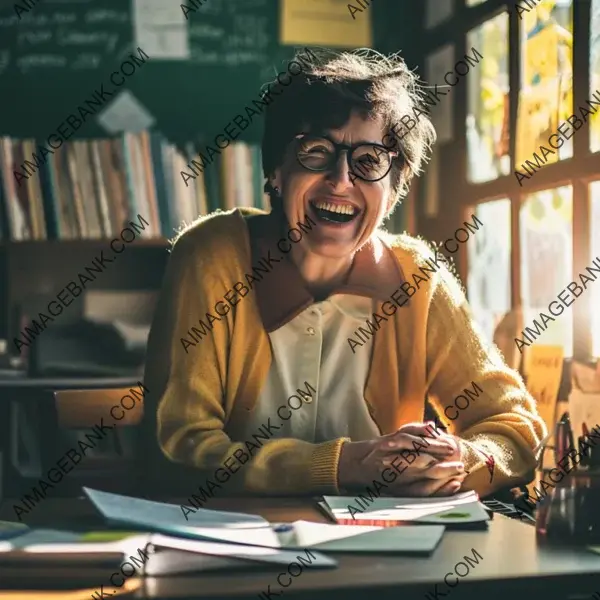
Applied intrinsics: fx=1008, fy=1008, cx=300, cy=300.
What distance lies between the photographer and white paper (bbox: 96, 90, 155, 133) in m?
2.99

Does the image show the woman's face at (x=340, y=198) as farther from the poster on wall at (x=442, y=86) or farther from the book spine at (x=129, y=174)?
the book spine at (x=129, y=174)

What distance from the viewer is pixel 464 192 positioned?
8.11ft

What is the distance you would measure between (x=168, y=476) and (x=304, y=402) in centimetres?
27

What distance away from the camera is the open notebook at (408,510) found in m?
1.23

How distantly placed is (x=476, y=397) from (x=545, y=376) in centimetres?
29

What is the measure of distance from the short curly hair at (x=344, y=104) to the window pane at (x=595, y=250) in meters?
0.34

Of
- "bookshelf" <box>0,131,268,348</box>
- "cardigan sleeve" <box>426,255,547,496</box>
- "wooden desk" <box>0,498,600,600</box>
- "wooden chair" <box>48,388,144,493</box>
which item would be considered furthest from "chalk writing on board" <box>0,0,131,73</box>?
"wooden desk" <box>0,498,600,600</box>

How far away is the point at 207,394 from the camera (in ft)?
5.52

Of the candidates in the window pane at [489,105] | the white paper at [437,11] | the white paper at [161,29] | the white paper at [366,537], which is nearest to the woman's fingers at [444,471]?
the white paper at [366,537]

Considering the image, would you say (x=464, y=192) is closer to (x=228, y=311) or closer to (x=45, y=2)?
(x=228, y=311)

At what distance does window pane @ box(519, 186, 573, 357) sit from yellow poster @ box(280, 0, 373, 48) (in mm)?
1052

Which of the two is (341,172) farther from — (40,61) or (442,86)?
(40,61)

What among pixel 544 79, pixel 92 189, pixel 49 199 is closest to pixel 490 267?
pixel 544 79

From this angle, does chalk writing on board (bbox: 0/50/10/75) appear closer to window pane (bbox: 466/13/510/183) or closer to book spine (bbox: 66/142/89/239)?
book spine (bbox: 66/142/89/239)
